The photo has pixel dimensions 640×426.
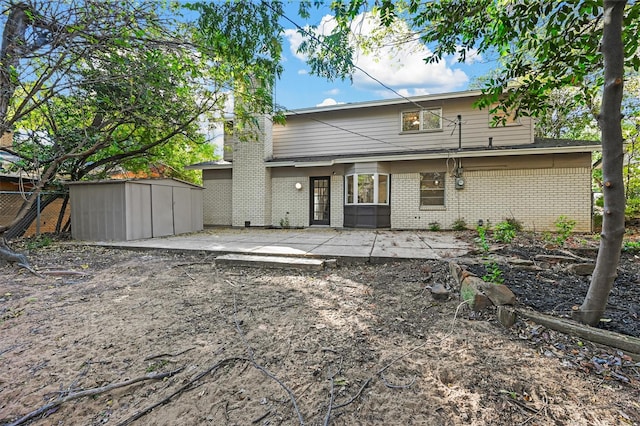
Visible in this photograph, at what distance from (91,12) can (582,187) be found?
42.5 ft

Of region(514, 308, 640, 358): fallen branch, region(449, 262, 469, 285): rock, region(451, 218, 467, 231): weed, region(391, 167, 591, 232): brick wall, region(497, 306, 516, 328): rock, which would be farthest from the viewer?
region(451, 218, 467, 231): weed

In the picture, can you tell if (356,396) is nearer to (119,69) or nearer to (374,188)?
(119,69)

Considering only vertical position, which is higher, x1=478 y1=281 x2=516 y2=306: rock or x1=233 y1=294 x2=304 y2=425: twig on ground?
x1=478 y1=281 x2=516 y2=306: rock

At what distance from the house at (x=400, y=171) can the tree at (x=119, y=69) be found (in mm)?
3107

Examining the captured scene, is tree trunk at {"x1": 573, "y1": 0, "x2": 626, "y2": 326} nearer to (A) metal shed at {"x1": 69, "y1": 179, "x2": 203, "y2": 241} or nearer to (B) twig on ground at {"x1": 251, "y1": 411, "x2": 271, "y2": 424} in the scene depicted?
(B) twig on ground at {"x1": 251, "y1": 411, "x2": 271, "y2": 424}

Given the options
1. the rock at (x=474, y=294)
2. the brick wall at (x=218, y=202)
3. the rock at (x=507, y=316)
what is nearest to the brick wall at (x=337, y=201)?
the brick wall at (x=218, y=202)

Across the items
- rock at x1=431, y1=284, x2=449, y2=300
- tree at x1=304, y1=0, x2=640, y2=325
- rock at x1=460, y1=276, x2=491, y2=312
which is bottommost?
rock at x1=431, y1=284, x2=449, y2=300

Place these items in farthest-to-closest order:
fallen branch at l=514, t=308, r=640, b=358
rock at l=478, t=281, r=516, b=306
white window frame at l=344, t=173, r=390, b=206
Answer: white window frame at l=344, t=173, r=390, b=206, rock at l=478, t=281, r=516, b=306, fallen branch at l=514, t=308, r=640, b=358

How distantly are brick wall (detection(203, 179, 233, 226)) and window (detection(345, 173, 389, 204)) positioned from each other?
17.8 feet

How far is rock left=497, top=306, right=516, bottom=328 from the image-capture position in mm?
2340

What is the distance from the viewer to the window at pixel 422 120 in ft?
33.7

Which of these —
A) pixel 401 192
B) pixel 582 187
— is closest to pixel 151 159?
pixel 401 192

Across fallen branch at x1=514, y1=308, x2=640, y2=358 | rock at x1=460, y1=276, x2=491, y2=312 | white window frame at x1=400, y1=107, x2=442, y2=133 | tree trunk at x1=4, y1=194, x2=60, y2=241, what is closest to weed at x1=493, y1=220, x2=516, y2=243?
rock at x1=460, y1=276, x2=491, y2=312

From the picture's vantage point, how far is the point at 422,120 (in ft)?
34.3
